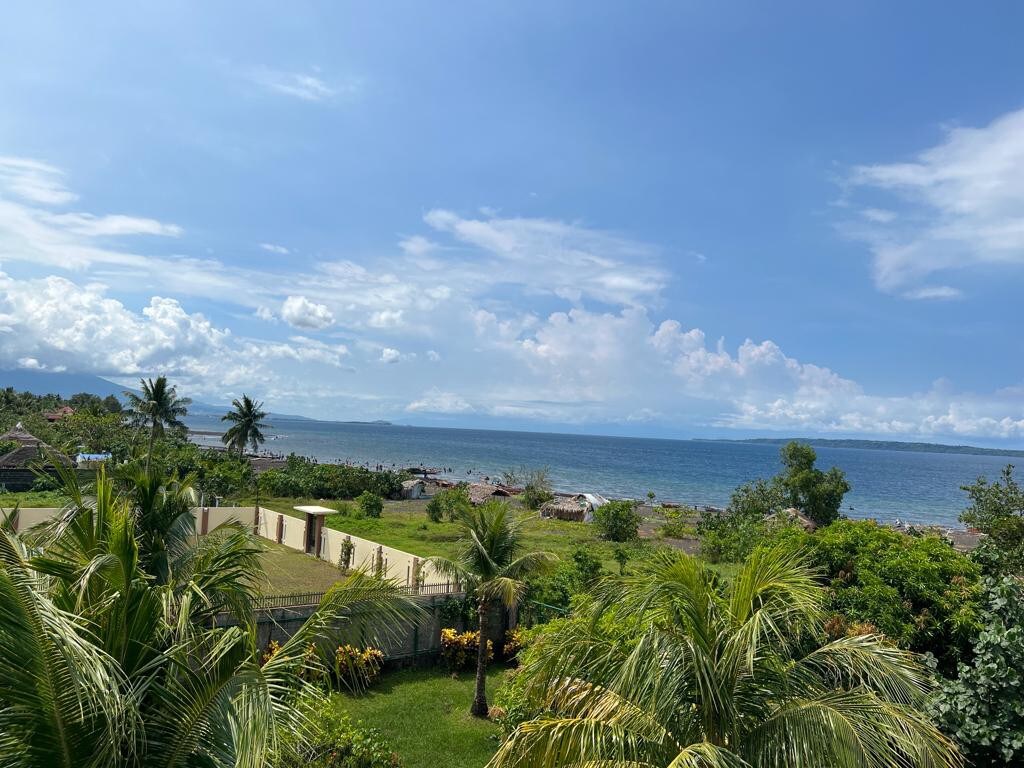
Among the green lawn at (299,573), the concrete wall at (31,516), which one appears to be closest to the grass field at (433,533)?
the green lawn at (299,573)

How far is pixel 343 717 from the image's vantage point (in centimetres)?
882

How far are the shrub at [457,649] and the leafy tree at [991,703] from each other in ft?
35.3

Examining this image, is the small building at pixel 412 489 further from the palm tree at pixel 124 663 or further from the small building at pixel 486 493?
the palm tree at pixel 124 663

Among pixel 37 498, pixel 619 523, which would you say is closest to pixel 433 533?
pixel 619 523

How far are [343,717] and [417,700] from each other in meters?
5.81

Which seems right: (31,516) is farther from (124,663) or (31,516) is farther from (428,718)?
(124,663)

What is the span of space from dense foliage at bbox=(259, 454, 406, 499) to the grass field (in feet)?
7.21

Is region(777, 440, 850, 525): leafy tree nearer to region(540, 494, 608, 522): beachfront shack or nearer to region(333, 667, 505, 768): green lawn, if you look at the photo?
region(540, 494, 608, 522): beachfront shack

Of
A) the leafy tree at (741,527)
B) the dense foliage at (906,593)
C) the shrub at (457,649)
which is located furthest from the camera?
the leafy tree at (741,527)

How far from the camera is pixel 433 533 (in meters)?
34.5

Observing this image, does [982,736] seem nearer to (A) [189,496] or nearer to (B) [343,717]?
(B) [343,717]

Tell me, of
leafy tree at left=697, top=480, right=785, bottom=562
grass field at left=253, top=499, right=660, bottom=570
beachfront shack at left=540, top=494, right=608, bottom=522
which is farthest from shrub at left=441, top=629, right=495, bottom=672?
beachfront shack at left=540, top=494, right=608, bottom=522

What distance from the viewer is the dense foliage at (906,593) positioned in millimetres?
9602

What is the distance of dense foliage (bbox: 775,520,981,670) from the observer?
9602 millimetres
